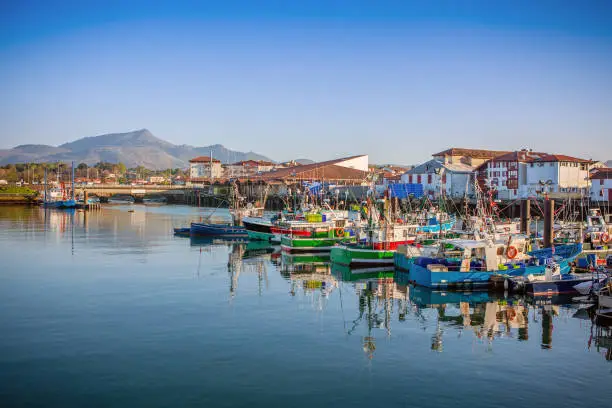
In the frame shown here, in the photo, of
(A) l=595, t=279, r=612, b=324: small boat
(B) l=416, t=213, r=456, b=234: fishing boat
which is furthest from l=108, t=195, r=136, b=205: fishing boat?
(A) l=595, t=279, r=612, b=324: small boat

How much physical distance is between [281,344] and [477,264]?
39.0 feet

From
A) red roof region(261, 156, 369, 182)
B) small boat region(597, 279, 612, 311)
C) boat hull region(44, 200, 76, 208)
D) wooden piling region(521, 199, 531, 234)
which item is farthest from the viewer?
red roof region(261, 156, 369, 182)

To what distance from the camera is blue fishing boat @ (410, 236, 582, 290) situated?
25.2m

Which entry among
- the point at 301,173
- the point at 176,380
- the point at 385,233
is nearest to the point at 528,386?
the point at 176,380

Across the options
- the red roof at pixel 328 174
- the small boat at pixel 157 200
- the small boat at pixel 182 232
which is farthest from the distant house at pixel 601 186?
the small boat at pixel 157 200

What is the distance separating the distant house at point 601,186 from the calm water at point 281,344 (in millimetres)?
47061

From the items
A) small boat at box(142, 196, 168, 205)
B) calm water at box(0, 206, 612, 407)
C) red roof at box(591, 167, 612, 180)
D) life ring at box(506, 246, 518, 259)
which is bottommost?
calm water at box(0, 206, 612, 407)

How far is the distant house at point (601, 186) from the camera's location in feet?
216

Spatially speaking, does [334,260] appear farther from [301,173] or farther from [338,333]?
[301,173]

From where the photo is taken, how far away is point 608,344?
17.6 m

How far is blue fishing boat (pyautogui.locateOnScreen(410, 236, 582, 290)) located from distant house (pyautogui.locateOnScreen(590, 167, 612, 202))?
142ft

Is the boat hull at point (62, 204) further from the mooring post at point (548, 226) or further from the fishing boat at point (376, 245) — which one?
the mooring post at point (548, 226)

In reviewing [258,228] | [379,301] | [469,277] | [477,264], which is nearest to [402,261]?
[477,264]

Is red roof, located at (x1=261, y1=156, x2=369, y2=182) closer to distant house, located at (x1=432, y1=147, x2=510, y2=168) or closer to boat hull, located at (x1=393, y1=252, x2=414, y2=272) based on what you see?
distant house, located at (x1=432, y1=147, x2=510, y2=168)
